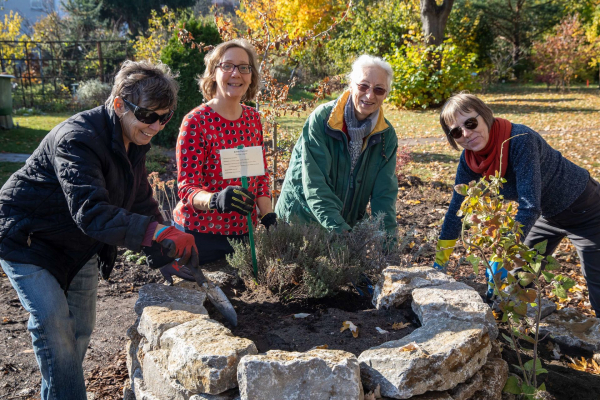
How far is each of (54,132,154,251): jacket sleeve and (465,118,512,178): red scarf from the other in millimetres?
1802

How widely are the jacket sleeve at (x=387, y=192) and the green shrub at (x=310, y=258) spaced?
10.7 inches

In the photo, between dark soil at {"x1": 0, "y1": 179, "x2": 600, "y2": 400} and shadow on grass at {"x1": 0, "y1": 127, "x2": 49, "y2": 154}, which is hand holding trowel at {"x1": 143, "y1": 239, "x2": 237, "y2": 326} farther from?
shadow on grass at {"x1": 0, "y1": 127, "x2": 49, "y2": 154}

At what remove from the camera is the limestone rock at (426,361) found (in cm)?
176

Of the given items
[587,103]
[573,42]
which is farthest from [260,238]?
[573,42]

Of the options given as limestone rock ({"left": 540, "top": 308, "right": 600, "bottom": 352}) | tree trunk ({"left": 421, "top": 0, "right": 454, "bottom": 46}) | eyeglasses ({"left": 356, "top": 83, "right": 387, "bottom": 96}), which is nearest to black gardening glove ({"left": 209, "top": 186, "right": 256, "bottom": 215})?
eyeglasses ({"left": 356, "top": 83, "right": 387, "bottom": 96})

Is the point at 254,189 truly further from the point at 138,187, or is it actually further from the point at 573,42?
the point at 573,42

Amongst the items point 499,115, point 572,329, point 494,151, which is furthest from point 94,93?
point 572,329

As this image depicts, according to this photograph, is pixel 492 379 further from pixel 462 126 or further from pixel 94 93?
pixel 94 93

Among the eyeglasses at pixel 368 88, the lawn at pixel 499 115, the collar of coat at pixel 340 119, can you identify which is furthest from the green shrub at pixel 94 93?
the eyeglasses at pixel 368 88

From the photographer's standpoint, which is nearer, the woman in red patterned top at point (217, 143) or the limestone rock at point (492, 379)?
the limestone rock at point (492, 379)

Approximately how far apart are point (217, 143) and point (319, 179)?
659 millimetres

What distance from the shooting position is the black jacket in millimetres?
1865

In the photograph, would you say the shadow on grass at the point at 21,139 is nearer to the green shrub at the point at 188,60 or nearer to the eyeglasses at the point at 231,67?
the green shrub at the point at 188,60

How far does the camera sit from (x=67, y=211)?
6.80 feet
